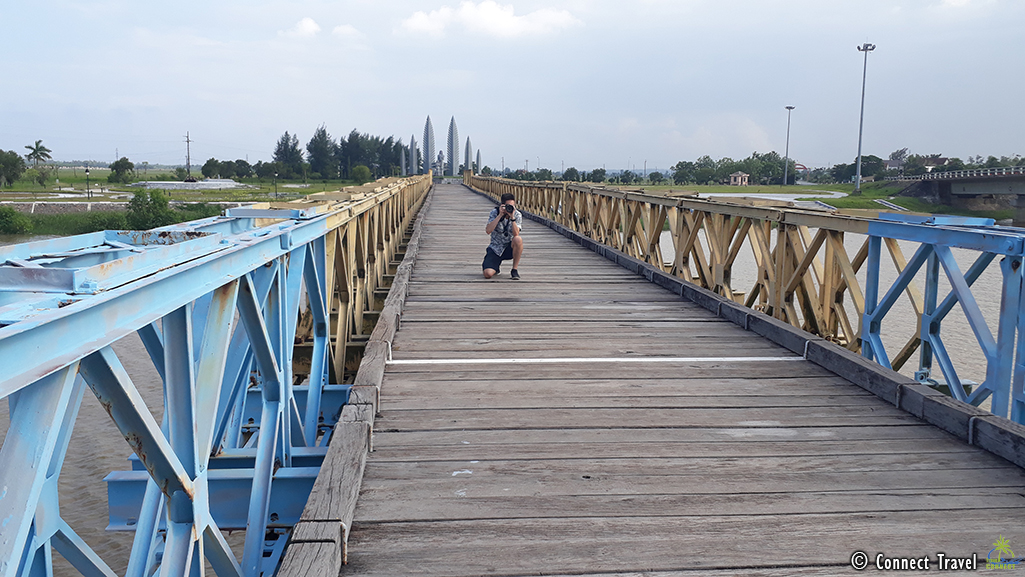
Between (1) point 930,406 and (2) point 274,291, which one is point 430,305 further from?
(1) point 930,406

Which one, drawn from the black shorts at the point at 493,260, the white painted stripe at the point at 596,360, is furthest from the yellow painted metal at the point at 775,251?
the black shorts at the point at 493,260

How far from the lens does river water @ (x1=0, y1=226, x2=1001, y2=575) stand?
7.86m

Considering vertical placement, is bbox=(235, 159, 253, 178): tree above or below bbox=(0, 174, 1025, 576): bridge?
above

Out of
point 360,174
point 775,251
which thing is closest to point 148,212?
point 775,251

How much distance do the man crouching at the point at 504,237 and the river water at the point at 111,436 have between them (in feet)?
13.7

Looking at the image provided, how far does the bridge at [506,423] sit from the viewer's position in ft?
6.13

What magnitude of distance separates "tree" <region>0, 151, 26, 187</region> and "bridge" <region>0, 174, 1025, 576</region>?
328 ft

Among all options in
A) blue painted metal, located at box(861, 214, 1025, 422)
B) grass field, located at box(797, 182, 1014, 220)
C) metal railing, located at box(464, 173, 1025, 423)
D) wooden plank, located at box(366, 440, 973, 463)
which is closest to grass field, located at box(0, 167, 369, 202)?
grass field, located at box(797, 182, 1014, 220)

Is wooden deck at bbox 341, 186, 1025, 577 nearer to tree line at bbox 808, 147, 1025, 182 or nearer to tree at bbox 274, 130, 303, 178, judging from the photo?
tree line at bbox 808, 147, 1025, 182

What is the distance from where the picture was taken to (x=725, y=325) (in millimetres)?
5555

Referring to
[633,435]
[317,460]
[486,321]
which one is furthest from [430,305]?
[633,435]

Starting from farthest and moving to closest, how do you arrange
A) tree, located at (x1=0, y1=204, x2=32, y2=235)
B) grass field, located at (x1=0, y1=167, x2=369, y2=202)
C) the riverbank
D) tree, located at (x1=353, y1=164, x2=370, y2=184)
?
tree, located at (x1=353, y1=164, x2=370, y2=184) < grass field, located at (x1=0, y1=167, x2=369, y2=202) < the riverbank < tree, located at (x1=0, y1=204, x2=32, y2=235)

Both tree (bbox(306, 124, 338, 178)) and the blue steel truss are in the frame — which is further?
tree (bbox(306, 124, 338, 178))

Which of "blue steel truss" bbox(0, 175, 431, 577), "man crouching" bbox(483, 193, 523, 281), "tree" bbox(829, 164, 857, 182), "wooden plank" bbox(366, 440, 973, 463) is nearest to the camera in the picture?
"blue steel truss" bbox(0, 175, 431, 577)
